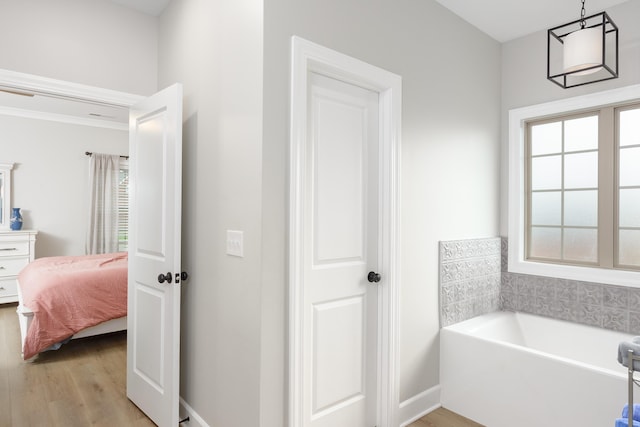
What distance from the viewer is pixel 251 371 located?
1.76 meters

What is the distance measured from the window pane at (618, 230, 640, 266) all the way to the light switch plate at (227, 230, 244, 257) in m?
2.70

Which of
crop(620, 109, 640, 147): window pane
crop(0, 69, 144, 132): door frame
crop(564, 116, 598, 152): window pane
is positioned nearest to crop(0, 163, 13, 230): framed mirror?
crop(0, 69, 144, 132): door frame

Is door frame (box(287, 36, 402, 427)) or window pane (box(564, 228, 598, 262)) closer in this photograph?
door frame (box(287, 36, 402, 427))

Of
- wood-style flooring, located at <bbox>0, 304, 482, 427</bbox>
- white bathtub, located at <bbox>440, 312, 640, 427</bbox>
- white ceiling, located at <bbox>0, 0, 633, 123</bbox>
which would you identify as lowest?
wood-style flooring, located at <bbox>0, 304, 482, 427</bbox>

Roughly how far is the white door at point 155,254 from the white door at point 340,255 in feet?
2.70

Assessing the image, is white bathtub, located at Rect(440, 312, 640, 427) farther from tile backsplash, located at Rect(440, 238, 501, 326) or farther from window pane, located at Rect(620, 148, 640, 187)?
window pane, located at Rect(620, 148, 640, 187)

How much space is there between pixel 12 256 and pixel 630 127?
23.1 ft

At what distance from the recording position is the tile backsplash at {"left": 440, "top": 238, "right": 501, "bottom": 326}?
105 inches

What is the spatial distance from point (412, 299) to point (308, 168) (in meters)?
1.16

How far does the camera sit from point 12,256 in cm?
517

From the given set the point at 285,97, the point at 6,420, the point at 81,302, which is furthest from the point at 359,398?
the point at 81,302

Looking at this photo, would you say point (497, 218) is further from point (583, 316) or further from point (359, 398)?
point (359, 398)

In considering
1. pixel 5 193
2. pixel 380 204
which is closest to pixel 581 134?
pixel 380 204

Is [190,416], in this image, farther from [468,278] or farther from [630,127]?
[630,127]
